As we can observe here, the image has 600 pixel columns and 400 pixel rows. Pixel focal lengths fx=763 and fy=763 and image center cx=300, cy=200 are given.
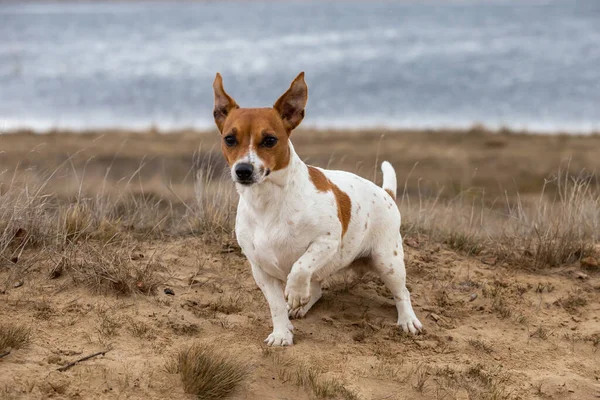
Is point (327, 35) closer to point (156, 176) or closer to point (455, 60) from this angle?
point (455, 60)

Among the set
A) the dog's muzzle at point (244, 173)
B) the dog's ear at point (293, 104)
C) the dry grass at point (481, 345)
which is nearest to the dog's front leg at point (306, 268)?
the dog's muzzle at point (244, 173)

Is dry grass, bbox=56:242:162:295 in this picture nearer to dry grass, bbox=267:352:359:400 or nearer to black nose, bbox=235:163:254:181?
dry grass, bbox=267:352:359:400

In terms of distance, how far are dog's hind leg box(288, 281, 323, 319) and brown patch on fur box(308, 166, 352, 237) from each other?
0.89m

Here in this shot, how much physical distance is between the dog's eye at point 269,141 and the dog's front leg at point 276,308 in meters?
1.02

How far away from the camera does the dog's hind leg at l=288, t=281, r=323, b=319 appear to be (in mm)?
6188

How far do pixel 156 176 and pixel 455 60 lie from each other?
26045 millimetres

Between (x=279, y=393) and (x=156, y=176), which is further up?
(x=279, y=393)

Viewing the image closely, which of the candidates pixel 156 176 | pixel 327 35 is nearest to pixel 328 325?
pixel 156 176

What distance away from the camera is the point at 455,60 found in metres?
40.2

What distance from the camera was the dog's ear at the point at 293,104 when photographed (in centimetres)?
529

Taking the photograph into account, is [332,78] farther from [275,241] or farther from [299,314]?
[275,241]

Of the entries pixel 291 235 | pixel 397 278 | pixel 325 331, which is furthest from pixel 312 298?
pixel 291 235

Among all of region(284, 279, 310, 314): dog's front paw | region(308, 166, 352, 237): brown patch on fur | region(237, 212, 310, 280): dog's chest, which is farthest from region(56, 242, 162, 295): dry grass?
region(308, 166, 352, 237): brown patch on fur

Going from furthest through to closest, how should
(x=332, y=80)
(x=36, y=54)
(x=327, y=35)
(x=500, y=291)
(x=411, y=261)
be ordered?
(x=327, y=35) → (x=36, y=54) → (x=332, y=80) → (x=411, y=261) → (x=500, y=291)
